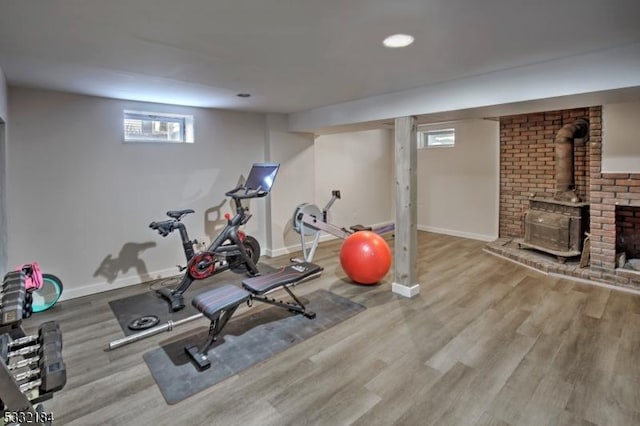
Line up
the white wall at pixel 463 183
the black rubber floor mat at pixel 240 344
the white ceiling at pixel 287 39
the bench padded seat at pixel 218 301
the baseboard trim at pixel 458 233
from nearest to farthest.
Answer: the white ceiling at pixel 287 39
the black rubber floor mat at pixel 240 344
the bench padded seat at pixel 218 301
the white wall at pixel 463 183
the baseboard trim at pixel 458 233

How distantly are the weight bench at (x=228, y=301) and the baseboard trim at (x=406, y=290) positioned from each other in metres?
1.07

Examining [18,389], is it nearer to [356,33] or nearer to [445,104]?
[356,33]

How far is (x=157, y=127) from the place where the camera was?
461 centimetres

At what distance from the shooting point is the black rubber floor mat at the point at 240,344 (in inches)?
96.1

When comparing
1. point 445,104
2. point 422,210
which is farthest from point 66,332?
point 422,210

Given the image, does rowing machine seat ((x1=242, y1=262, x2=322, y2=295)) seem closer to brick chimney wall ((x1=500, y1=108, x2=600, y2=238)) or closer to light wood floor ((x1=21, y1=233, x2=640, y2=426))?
light wood floor ((x1=21, y1=233, x2=640, y2=426))

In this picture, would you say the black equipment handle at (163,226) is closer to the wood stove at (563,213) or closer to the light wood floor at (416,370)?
the light wood floor at (416,370)

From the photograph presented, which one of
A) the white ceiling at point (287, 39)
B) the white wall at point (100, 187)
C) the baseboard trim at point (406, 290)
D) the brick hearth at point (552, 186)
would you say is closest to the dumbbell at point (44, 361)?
the white ceiling at point (287, 39)

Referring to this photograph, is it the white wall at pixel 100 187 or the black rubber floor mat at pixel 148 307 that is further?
the white wall at pixel 100 187

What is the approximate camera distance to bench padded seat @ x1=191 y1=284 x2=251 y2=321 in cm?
265

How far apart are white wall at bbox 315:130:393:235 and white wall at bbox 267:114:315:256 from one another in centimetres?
50

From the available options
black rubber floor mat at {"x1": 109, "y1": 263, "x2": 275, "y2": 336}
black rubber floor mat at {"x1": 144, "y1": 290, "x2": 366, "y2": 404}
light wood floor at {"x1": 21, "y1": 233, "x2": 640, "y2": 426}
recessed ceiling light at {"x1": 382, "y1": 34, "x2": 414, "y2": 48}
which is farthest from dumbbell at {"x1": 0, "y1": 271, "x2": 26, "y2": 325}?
recessed ceiling light at {"x1": 382, "y1": 34, "x2": 414, "y2": 48}

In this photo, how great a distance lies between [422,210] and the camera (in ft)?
24.7

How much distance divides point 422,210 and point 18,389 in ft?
23.3
